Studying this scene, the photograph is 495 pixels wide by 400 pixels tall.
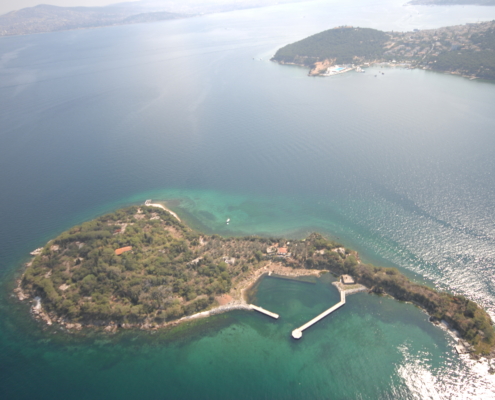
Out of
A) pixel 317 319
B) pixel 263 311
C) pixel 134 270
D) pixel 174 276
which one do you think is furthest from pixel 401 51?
pixel 134 270

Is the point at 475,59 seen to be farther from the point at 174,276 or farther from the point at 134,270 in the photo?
the point at 134,270

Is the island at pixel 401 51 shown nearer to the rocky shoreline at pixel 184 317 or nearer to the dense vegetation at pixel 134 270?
the dense vegetation at pixel 134 270

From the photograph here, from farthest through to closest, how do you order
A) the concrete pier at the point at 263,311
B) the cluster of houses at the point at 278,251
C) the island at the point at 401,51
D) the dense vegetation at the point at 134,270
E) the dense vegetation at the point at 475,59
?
the island at the point at 401,51, the dense vegetation at the point at 475,59, the cluster of houses at the point at 278,251, the dense vegetation at the point at 134,270, the concrete pier at the point at 263,311

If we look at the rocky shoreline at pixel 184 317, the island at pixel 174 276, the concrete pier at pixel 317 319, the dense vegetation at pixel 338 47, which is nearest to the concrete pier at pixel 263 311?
the island at pixel 174 276

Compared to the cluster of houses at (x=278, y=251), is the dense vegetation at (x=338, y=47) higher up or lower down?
higher up

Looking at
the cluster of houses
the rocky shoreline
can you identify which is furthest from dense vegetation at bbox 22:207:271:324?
the cluster of houses

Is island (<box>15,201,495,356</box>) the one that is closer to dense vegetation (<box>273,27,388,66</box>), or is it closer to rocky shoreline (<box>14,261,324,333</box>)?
rocky shoreline (<box>14,261,324,333</box>)

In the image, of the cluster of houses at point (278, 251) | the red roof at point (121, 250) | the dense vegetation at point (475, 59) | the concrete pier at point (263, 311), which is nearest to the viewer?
the concrete pier at point (263, 311)
